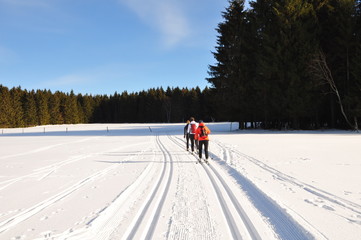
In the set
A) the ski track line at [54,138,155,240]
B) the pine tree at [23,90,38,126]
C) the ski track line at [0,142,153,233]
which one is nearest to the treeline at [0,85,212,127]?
the pine tree at [23,90,38,126]

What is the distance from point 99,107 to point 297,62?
96.6m

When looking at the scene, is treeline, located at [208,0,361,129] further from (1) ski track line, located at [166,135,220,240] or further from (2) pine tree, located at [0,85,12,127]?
(2) pine tree, located at [0,85,12,127]

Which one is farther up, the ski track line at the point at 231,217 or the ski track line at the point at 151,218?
the ski track line at the point at 231,217

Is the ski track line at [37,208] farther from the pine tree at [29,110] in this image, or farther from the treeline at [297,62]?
the pine tree at [29,110]

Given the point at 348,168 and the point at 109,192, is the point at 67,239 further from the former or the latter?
the point at 348,168

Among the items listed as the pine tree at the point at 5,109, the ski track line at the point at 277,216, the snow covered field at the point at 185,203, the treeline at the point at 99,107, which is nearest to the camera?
the ski track line at the point at 277,216

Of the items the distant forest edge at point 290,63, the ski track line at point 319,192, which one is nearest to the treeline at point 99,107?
the distant forest edge at point 290,63

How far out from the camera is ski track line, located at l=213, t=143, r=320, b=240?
353 centimetres

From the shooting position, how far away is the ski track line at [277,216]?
3533 mm

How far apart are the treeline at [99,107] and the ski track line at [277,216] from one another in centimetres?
6772

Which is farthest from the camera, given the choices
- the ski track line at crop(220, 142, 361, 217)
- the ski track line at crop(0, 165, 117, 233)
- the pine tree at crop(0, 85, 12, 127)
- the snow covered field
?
the pine tree at crop(0, 85, 12, 127)

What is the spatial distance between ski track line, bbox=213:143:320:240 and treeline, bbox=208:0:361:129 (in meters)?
23.0

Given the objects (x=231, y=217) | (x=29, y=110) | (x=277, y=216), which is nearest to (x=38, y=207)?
(x=231, y=217)

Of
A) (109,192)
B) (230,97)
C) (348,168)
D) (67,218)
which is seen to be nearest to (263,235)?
(67,218)
